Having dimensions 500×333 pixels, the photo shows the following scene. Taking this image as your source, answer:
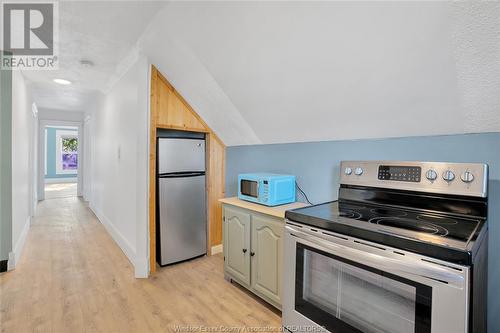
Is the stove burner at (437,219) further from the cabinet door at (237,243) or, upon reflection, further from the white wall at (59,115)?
the white wall at (59,115)

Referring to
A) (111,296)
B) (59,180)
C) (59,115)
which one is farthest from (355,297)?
(59,180)

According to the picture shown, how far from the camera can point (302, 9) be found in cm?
135

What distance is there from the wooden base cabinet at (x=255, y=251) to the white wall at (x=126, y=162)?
0.89 meters

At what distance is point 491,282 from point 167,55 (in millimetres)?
2805

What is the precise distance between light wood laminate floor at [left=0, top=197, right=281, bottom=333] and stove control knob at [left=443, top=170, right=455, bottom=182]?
4.90 ft

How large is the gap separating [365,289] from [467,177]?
77cm

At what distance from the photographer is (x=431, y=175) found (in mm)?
1399

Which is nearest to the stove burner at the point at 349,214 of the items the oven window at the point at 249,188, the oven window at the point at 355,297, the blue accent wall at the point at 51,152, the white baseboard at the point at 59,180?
the oven window at the point at 355,297

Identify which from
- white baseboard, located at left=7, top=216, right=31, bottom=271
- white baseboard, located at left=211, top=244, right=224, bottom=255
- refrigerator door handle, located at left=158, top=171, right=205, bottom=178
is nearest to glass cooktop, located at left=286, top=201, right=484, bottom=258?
refrigerator door handle, located at left=158, top=171, right=205, bottom=178

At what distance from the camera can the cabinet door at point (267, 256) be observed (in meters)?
1.91

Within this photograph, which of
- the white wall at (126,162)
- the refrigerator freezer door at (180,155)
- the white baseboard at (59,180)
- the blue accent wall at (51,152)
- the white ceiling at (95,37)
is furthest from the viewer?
the white baseboard at (59,180)

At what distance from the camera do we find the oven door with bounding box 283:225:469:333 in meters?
0.92

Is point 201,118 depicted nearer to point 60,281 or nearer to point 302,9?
point 302,9

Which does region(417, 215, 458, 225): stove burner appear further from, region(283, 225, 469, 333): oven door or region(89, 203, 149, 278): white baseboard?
region(89, 203, 149, 278): white baseboard
